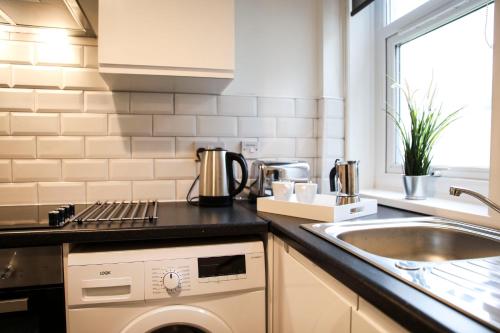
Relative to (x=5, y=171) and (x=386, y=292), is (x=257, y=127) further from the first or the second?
(x=386, y=292)

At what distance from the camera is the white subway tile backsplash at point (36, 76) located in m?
1.46

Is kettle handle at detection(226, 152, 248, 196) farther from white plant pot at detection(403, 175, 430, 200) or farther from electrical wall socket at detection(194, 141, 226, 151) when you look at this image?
white plant pot at detection(403, 175, 430, 200)

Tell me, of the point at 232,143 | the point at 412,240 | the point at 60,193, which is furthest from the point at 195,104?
the point at 412,240

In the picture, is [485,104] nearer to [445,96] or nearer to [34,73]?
[445,96]

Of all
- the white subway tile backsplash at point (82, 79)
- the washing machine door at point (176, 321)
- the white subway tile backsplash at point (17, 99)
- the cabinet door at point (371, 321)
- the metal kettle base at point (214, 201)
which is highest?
the white subway tile backsplash at point (82, 79)

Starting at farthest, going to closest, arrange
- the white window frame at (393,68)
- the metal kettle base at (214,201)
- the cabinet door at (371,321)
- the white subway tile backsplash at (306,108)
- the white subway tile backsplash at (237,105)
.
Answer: the white subway tile backsplash at (306,108) < the white subway tile backsplash at (237,105) < the metal kettle base at (214,201) < the white window frame at (393,68) < the cabinet door at (371,321)

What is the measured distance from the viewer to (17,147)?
1467 mm

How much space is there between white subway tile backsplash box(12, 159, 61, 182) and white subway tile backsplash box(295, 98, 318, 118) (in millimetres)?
1184

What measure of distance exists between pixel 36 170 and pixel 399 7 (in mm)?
1901

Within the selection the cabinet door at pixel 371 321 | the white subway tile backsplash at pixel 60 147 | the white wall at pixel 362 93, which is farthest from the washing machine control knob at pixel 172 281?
the white wall at pixel 362 93

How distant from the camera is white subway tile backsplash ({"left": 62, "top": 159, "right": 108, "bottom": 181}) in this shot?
1.52 meters

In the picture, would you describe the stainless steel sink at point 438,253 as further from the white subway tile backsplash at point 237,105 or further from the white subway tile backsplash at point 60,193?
the white subway tile backsplash at point 60,193

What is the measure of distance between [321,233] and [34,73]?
1408mm

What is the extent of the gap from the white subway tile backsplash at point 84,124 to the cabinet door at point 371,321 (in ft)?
→ 4.39
